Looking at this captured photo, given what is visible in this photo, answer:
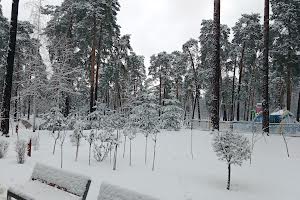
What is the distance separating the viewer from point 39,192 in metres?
6.41

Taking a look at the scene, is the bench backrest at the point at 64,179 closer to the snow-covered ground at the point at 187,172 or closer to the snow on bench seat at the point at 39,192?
the snow on bench seat at the point at 39,192

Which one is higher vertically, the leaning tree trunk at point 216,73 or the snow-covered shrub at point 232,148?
the leaning tree trunk at point 216,73

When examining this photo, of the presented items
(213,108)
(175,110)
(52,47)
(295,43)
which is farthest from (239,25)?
(213,108)

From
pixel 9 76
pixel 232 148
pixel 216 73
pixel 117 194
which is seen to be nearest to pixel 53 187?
pixel 117 194

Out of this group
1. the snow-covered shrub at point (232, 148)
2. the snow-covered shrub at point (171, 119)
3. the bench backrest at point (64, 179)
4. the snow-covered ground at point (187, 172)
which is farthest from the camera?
the snow-covered shrub at point (171, 119)

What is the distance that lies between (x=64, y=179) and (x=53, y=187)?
0.56m

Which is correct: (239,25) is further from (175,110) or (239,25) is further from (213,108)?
(213,108)

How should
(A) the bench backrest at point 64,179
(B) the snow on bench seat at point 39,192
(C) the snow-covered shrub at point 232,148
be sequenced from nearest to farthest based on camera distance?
(A) the bench backrest at point 64,179 < (B) the snow on bench seat at point 39,192 < (C) the snow-covered shrub at point 232,148

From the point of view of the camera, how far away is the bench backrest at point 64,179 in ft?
18.5

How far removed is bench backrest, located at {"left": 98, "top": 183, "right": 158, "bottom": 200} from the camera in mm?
4403

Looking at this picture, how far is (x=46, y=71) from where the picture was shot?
25578mm

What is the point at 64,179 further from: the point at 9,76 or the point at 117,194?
the point at 9,76

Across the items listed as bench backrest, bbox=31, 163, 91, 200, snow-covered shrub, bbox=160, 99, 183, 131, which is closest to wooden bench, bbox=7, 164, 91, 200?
bench backrest, bbox=31, 163, 91, 200

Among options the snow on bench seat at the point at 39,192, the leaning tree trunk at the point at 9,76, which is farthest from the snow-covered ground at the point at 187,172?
the leaning tree trunk at the point at 9,76
